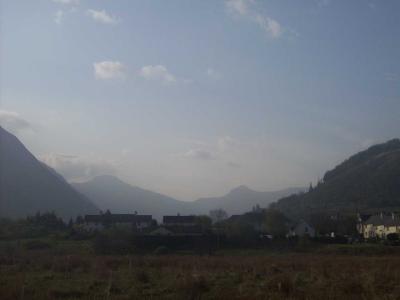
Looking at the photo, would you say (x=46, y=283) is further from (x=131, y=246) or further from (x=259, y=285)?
(x=131, y=246)

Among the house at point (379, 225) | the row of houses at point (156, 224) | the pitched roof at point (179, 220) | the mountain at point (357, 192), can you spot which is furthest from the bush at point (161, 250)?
the mountain at point (357, 192)

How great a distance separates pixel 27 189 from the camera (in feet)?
446

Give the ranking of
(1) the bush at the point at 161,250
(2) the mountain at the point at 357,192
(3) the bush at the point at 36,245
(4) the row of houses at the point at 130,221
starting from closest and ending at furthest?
(1) the bush at the point at 161,250 < (3) the bush at the point at 36,245 < (4) the row of houses at the point at 130,221 < (2) the mountain at the point at 357,192

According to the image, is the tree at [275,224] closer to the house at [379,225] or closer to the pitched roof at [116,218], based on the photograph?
the house at [379,225]

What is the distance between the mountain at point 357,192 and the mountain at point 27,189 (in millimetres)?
61967

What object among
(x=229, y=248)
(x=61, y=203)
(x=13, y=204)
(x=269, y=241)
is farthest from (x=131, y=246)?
(x=61, y=203)

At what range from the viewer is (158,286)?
1986cm

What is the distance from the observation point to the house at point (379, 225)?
84500 mm

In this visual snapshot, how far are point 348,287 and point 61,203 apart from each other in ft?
457

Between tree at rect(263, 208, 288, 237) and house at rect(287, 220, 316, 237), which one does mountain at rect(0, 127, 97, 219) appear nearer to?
house at rect(287, 220, 316, 237)

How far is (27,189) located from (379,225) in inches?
3438

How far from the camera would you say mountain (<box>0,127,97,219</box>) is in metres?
126

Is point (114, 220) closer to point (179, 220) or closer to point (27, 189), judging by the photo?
point (179, 220)

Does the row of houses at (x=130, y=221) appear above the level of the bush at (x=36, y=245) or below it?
above
